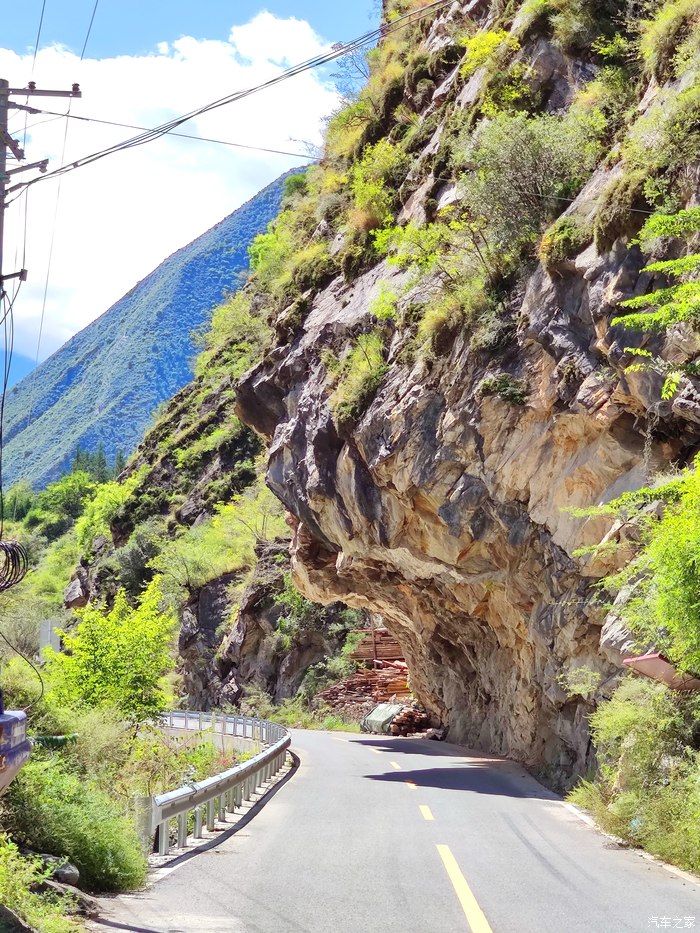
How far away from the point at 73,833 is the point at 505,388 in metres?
13.3

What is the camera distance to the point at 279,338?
102ft

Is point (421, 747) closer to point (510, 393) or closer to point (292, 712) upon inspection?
point (510, 393)

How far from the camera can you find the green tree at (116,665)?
1997 cm

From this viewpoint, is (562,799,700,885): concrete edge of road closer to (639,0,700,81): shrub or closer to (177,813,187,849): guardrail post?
(177,813,187,849): guardrail post

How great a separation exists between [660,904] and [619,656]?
7.68 metres

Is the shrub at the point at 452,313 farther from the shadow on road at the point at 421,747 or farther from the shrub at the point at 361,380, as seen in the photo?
the shadow on road at the point at 421,747

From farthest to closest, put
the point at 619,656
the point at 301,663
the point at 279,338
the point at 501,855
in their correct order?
the point at 301,663 → the point at 279,338 → the point at 619,656 → the point at 501,855

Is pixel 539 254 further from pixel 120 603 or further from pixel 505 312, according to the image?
pixel 120 603

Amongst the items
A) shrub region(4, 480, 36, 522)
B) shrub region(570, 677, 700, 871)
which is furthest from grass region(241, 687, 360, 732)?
shrub region(4, 480, 36, 522)

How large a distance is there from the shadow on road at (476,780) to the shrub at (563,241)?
10.2 meters

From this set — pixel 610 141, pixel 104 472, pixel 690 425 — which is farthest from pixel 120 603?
pixel 104 472

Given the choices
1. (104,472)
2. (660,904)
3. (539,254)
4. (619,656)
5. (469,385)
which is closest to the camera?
(660,904)

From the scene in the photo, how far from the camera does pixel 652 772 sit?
39.9ft

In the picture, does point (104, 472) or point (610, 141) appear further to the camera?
point (104, 472)
